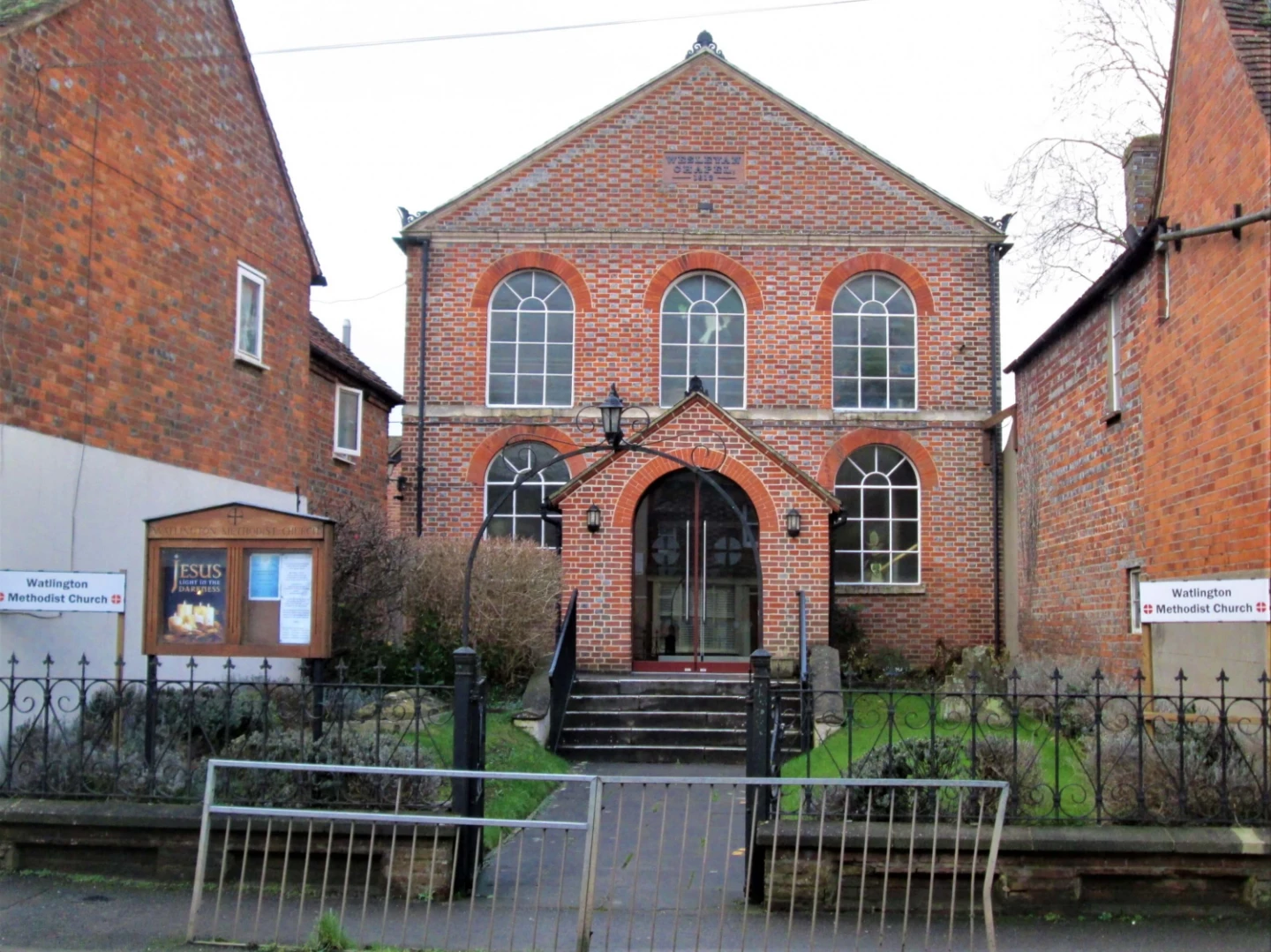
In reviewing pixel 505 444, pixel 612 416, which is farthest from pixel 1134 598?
pixel 505 444

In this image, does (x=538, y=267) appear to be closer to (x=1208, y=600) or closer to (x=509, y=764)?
(x=509, y=764)

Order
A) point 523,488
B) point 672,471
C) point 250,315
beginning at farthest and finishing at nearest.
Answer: point 523,488
point 672,471
point 250,315

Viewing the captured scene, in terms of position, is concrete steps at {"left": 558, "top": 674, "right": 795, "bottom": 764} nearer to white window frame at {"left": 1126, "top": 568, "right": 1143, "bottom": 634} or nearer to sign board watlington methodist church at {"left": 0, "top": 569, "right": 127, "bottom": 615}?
white window frame at {"left": 1126, "top": 568, "right": 1143, "bottom": 634}

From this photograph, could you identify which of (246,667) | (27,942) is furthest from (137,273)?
(27,942)

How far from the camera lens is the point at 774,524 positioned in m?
17.1

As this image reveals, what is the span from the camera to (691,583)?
792 inches

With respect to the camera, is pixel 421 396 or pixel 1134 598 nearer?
pixel 1134 598

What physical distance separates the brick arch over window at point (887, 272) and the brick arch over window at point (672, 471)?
634 centimetres

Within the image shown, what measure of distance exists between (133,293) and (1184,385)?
1044cm

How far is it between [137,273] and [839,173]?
1325cm

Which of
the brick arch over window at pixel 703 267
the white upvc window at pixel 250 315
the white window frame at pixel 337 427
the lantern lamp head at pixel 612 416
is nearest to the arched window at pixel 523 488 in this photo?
the white window frame at pixel 337 427

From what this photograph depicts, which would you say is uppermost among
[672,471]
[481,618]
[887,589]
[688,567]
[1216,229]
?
[1216,229]

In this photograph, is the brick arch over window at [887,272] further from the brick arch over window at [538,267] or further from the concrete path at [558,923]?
the concrete path at [558,923]

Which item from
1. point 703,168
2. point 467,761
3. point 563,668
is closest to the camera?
point 467,761
